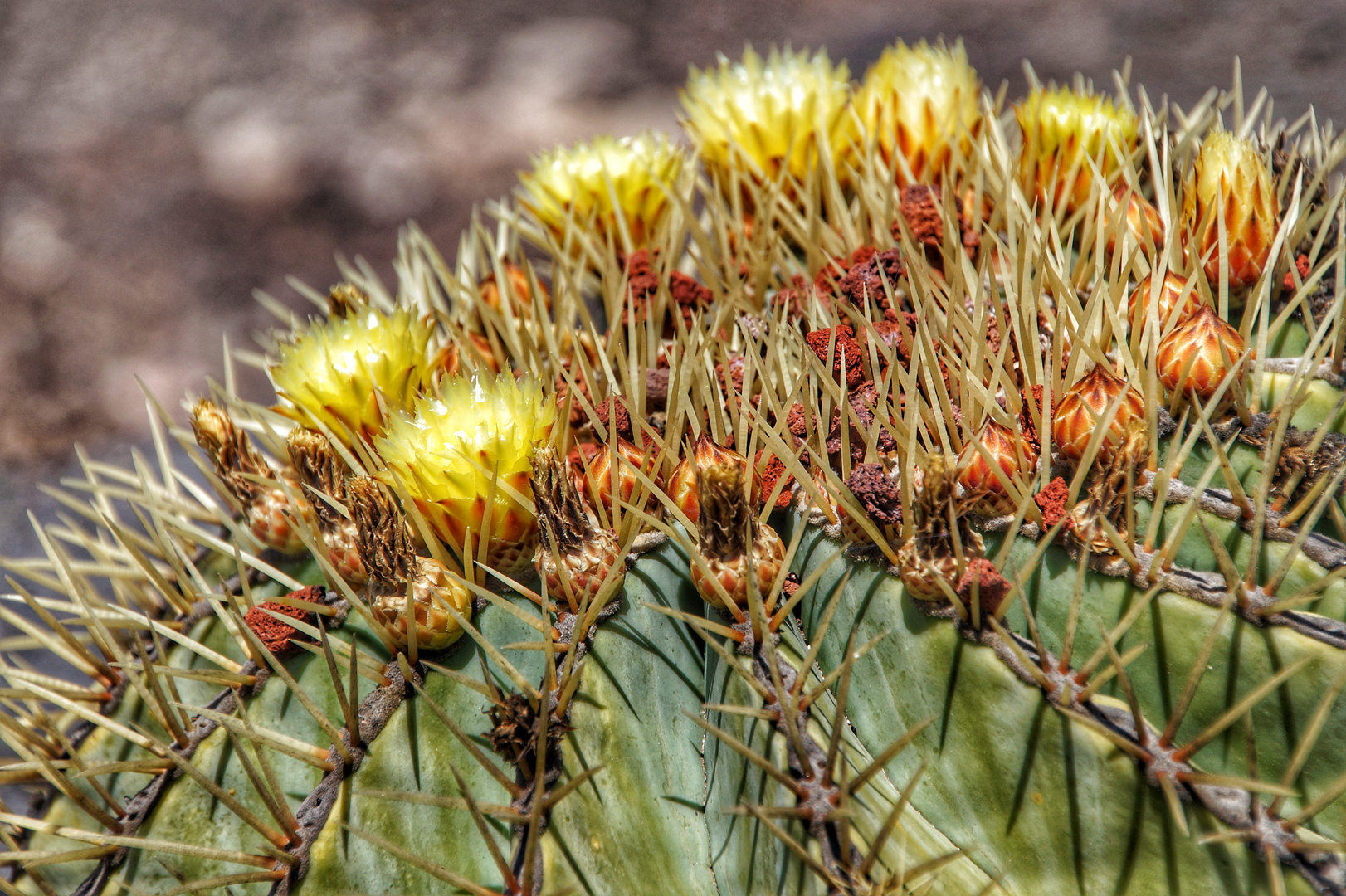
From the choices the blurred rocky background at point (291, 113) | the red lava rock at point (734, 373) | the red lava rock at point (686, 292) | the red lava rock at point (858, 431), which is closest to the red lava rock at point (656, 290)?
the red lava rock at point (686, 292)

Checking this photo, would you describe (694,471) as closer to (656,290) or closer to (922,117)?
(656,290)

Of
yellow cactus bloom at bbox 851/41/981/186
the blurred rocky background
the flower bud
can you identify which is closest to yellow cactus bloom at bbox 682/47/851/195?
yellow cactus bloom at bbox 851/41/981/186

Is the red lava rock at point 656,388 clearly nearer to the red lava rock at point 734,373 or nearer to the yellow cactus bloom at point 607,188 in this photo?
the red lava rock at point 734,373

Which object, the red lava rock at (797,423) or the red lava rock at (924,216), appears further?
the red lava rock at (924,216)

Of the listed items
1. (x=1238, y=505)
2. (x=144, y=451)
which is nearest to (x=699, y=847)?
(x=1238, y=505)

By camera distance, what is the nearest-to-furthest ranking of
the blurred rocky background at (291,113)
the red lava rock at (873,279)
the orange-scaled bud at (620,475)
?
the orange-scaled bud at (620,475) < the red lava rock at (873,279) < the blurred rocky background at (291,113)

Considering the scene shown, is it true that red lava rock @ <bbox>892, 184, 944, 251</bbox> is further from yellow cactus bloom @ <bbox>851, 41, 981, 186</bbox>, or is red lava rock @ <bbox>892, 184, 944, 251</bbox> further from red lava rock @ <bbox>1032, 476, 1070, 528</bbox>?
red lava rock @ <bbox>1032, 476, 1070, 528</bbox>

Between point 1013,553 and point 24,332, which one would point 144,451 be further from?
point 1013,553
